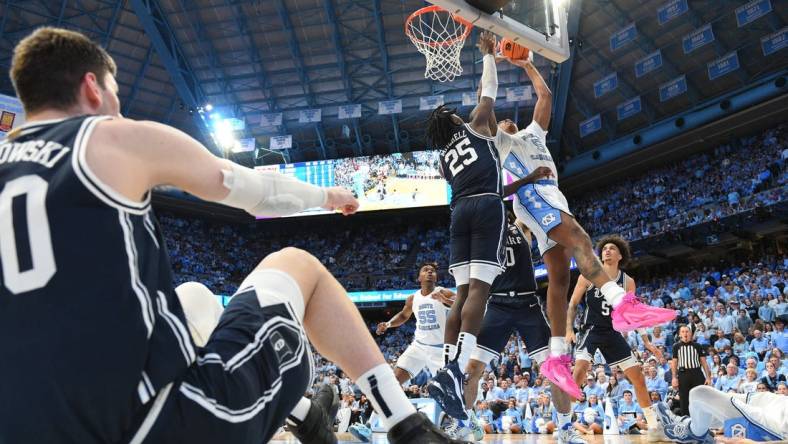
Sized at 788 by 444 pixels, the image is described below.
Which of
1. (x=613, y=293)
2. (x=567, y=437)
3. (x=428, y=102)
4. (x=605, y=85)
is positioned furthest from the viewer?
(x=428, y=102)

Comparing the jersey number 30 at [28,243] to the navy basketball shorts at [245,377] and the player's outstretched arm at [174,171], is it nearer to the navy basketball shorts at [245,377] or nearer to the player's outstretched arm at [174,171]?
the player's outstretched arm at [174,171]

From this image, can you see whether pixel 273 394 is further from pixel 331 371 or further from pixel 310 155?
pixel 310 155

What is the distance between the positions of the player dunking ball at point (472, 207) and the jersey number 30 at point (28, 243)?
3188mm

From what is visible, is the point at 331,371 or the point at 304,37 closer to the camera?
the point at 331,371

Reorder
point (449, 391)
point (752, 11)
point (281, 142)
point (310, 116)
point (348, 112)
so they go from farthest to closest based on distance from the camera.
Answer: point (281, 142) < point (310, 116) < point (348, 112) < point (752, 11) < point (449, 391)

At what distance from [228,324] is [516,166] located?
4.00 m

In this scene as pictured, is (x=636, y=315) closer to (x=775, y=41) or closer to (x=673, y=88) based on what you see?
(x=775, y=41)

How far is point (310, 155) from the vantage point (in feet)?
91.7

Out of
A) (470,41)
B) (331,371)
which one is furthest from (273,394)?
(470,41)

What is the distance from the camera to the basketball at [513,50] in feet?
19.8

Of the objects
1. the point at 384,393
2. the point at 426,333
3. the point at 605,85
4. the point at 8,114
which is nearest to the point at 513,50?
the point at 426,333

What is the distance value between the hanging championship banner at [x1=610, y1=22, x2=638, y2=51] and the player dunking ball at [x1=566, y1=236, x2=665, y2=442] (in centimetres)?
1502

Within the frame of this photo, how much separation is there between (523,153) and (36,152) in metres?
4.36

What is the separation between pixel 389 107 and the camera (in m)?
22.7
